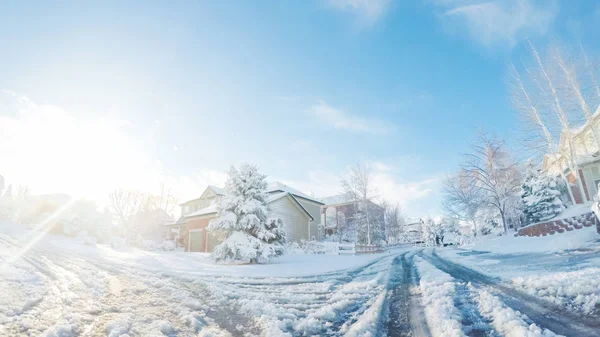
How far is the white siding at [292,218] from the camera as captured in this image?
84.9ft

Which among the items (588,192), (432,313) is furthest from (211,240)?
(588,192)

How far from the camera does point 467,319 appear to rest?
3.63 m

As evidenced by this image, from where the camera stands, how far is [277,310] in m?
4.38

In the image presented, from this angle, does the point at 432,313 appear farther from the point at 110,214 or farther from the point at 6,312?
the point at 110,214

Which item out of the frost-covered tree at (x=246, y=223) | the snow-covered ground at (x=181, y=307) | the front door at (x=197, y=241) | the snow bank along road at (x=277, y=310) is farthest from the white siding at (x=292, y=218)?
the snow bank along road at (x=277, y=310)

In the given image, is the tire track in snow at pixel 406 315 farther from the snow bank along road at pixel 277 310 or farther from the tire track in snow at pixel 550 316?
the tire track in snow at pixel 550 316

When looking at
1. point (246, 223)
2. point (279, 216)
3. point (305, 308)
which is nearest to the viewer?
point (305, 308)

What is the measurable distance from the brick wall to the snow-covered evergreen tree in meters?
4.32

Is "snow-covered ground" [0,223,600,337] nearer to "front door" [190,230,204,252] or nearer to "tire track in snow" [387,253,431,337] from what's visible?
"tire track in snow" [387,253,431,337]

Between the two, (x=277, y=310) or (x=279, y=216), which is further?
(x=279, y=216)

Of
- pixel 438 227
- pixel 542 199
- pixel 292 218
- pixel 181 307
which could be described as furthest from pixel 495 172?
pixel 438 227

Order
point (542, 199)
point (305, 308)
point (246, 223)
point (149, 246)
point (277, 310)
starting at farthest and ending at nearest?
point (149, 246) → point (542, 199) → point (246, 223) → point (305, 308) → point (277, 310)

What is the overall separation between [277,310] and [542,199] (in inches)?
984

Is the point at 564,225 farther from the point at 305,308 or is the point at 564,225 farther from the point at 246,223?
the point at 305,308
